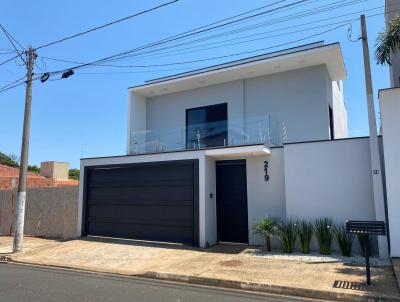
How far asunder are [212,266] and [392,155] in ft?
17.8

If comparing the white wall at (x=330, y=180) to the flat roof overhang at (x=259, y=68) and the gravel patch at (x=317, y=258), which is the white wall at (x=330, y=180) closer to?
the gravel patch at (x=317, y=258)

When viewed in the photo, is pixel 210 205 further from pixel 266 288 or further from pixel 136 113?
pixel 136 113

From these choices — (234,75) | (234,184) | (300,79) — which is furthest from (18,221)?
(300,79)

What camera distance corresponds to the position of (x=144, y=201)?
1405cm

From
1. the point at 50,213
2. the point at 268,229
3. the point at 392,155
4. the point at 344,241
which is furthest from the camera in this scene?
the point at 50,213

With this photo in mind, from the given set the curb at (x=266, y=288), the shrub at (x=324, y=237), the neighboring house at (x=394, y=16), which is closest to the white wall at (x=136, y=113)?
the curb at (x=266, y=288)

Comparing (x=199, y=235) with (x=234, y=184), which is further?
(x=234, y=184)

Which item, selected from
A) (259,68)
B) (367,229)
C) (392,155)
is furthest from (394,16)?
(367,229)

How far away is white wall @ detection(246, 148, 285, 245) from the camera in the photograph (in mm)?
12422

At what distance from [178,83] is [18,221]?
8501 mm

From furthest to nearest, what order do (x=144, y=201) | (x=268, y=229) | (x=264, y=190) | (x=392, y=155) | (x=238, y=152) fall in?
(x=144, y=201) < (x=264, y=190) < (x=238, y=152) < (x=268, y=229) < (x=392, y=155)

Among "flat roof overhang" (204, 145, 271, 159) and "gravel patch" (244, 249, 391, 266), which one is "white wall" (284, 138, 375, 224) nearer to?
"flat roof overhang" (204, 145, 271, 159)

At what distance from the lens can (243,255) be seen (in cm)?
1077

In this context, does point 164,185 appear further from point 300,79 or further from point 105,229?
point 300,79
